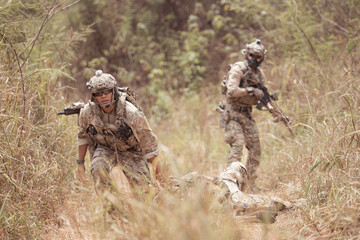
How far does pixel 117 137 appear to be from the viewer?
4020 millimetres

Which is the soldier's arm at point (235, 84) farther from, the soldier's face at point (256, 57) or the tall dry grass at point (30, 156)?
the tall dry grass at point (30, 156)

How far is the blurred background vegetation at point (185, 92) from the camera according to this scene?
11.8ft

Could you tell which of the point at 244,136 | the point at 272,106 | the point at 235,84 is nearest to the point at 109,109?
the point at 235,84

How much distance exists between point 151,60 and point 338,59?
6.72m

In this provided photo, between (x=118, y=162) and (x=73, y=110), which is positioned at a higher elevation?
(x=73, y=110)

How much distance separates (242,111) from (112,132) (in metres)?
2.30

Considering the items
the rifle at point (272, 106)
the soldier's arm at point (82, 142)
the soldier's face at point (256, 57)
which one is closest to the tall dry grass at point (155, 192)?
the soldier's arm at point (82, 142)

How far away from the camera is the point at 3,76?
14.2 ft

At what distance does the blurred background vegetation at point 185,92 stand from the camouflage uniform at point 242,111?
1.32ft

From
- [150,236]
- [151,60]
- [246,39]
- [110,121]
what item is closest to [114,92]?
[110,121]

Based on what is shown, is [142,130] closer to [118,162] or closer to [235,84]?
[118,162]

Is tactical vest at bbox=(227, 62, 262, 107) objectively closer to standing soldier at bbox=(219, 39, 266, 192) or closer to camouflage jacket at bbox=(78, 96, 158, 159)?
standing soldier at bbox=(219, 39, 266, 192)

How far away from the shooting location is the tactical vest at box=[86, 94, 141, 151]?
396 cm

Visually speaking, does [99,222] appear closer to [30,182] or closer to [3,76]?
[30,182]
